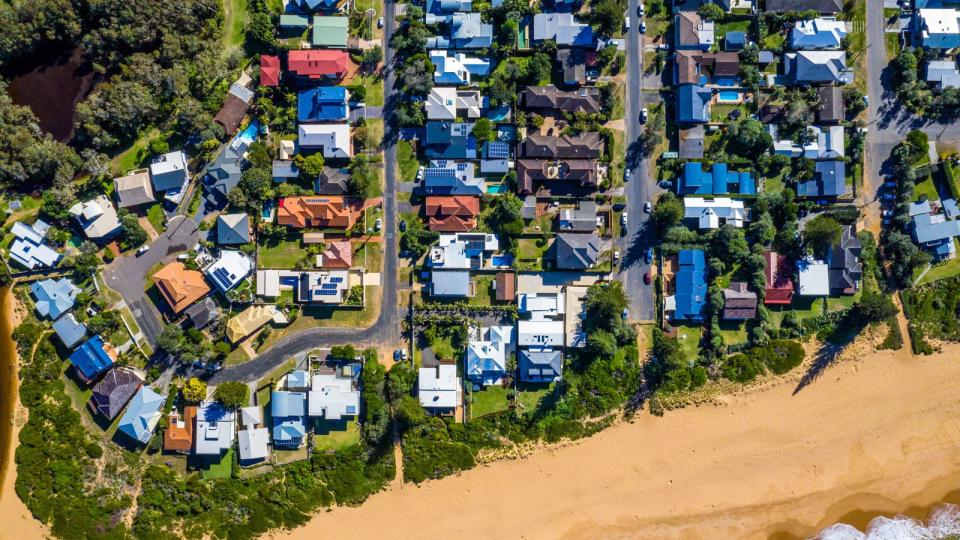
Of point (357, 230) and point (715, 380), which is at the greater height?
point (357, 230)

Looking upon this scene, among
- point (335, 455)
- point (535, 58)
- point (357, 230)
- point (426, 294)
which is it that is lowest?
point (335, 455)

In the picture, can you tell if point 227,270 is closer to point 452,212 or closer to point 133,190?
point 133,190

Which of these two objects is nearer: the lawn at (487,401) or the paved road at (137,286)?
the lawn at (487,401)

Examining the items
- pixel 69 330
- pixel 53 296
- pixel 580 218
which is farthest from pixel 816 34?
pixel 53 296

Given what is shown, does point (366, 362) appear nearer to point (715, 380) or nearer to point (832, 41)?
point (715, 380)

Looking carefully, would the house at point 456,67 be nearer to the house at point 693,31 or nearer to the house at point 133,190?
the house at point 693,31

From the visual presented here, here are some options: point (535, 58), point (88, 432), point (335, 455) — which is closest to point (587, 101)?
point (535, 58)

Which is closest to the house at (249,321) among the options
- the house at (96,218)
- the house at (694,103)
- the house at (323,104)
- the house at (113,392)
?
the house at (113,392)
